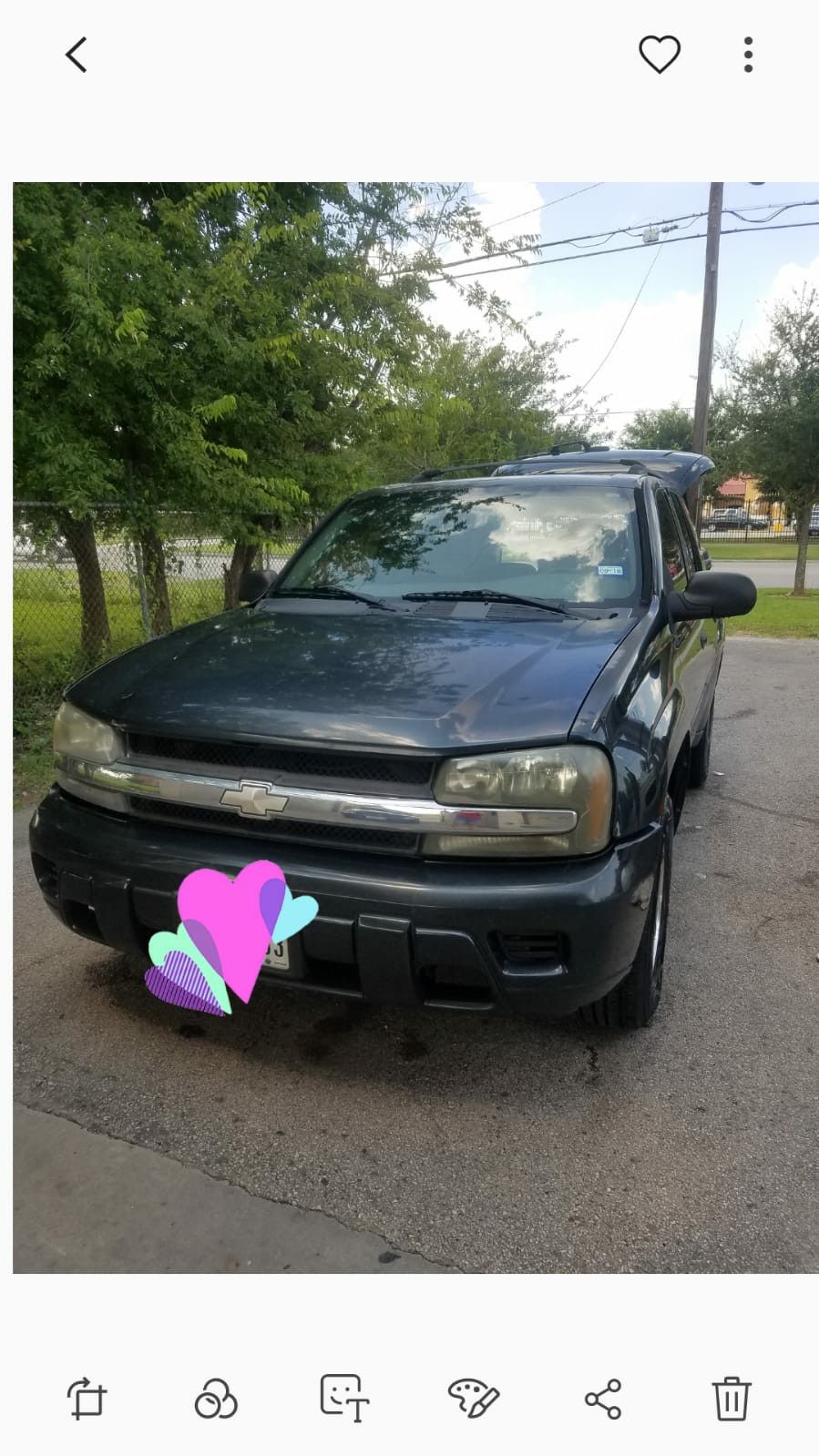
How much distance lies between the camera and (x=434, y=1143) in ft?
7.39

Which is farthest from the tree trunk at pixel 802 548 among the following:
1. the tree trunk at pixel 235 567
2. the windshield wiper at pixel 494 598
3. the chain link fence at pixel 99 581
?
the windshield wiper at pixel 494 598

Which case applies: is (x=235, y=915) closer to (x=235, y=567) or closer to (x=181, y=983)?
(x=181, y=983)

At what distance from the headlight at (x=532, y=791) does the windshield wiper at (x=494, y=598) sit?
34.9 inches

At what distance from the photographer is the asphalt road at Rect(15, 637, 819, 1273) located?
1953 mm

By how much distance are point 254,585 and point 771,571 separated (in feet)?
83.2

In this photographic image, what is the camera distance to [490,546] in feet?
11.0

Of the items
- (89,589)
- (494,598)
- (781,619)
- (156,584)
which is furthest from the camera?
(781,619)

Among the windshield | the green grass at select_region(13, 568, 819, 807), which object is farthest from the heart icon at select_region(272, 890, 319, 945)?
the green grass at select_region(13, 568, 819, 807)

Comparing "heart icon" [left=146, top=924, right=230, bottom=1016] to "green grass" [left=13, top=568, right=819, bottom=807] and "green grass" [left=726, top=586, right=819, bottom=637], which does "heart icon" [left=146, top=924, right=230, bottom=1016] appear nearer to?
"green grass" [left=13, top=568, right=819, bottom=807]

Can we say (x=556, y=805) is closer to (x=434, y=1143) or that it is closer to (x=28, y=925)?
(x=434, y=1143)

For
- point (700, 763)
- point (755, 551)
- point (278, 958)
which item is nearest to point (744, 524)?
point (755, 551)

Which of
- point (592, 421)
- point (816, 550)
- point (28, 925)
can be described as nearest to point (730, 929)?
point (28, 925)

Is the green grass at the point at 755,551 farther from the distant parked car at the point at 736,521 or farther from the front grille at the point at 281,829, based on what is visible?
the front grille at the point at 281,829

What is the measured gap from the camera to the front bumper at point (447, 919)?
206 cm
